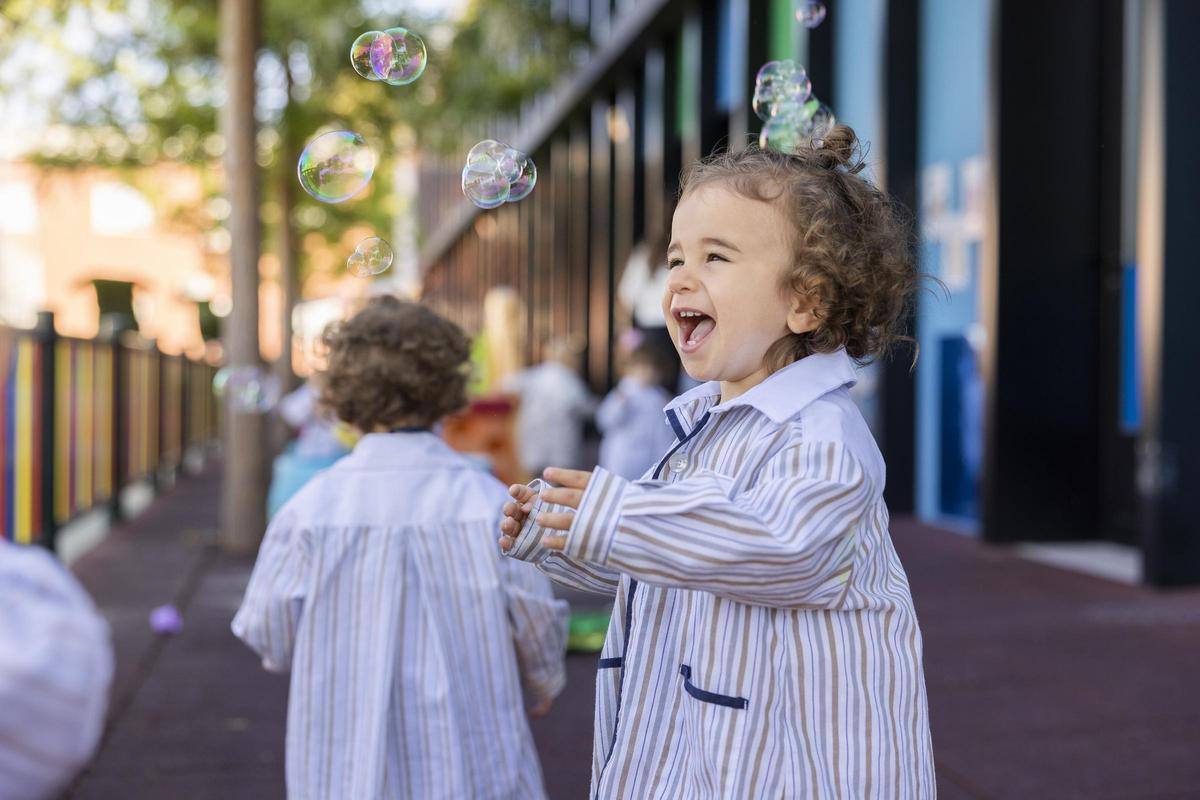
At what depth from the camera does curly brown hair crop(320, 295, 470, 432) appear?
2711 millimetres

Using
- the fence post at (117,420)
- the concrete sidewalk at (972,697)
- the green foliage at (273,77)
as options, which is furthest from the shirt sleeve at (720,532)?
the green foliage at (273,77)

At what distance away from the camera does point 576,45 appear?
14.7m

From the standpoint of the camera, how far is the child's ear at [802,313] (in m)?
1.77

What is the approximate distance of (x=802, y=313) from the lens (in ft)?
5.82

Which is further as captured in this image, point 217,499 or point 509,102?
point 509,102

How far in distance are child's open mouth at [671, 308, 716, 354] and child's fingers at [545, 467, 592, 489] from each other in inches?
13.6

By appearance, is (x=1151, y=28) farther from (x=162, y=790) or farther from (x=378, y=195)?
(x=378, y=195)

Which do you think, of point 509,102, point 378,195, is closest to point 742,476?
point 509,102

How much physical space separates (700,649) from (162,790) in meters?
2.43

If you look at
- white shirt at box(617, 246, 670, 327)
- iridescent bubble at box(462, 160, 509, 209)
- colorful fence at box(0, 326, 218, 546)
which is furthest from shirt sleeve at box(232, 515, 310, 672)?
white shirt at box(617, 246, 670, 327)

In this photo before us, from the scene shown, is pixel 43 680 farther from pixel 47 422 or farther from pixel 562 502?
pixel 47 422

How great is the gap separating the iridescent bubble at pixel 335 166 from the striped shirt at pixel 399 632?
48.0 inches

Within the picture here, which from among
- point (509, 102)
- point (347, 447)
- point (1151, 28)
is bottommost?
point (347, 447)

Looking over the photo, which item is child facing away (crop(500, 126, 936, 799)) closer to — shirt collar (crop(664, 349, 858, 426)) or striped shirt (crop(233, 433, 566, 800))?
shirt collar (crop(664, 349, 858, 426))
